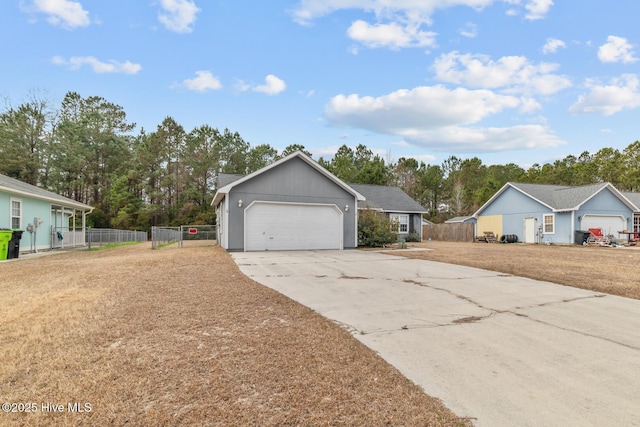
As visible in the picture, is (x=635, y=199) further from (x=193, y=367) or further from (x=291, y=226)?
(x=193, y=367)

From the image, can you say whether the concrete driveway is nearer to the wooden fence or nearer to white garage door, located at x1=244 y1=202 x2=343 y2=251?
white garage door, located at x1=244 y1=202 x2=343 y2=251

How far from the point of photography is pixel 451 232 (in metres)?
28.1

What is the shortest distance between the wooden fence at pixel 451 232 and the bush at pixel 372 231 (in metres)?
11.5

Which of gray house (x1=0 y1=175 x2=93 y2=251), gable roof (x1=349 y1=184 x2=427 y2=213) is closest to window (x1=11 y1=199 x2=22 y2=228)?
gray house (x1=0 y1=175 x2=93 y2=251)

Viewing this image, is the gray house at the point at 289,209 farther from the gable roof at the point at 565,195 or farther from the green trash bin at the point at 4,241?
the gable roof at the point at 565,195

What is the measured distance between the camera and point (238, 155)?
4069 cm

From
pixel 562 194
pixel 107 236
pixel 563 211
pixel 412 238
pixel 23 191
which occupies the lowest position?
pixel 412 238

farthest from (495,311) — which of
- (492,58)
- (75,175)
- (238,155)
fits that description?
(75,175)

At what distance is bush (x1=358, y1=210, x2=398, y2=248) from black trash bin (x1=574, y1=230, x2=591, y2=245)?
13447 mm

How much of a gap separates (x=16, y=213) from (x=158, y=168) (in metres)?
24.3

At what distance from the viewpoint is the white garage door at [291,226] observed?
1547 centimetres

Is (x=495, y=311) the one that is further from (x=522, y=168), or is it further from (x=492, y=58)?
(x=522, y=168)

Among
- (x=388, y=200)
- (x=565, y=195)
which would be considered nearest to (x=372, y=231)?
(x=388, y=200)

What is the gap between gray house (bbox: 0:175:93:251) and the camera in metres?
13.5
